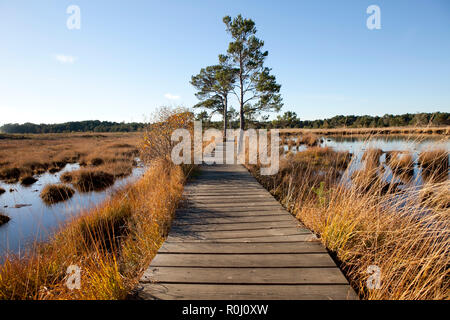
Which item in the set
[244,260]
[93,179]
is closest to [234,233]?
[244,260]

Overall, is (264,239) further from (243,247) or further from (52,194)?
(52,194)

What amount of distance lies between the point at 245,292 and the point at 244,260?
42 cm

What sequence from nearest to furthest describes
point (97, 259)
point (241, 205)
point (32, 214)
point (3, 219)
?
point (97, 259), point (241, 205), point (3, 219), point (32, 214)

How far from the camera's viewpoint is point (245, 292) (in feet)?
5.02

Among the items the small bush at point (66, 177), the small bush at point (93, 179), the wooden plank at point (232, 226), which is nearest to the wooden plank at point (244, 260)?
the wooden plank at point (232, 226)

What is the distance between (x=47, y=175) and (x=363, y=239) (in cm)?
1346

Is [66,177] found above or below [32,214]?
Result: above

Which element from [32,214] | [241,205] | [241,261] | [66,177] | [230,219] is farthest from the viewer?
[66,177]

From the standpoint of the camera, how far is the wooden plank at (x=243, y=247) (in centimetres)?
212

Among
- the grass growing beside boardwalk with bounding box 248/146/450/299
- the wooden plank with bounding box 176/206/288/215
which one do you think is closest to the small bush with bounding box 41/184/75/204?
the wooden plank with bounding box 176/206/288/215

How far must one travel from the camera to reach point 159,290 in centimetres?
158

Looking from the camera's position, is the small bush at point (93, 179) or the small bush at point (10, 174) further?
the small bush at point (10, 174)

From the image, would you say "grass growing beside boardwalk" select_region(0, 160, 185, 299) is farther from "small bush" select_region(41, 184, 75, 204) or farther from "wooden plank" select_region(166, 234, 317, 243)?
"small bush" select_region(41, 184, 75, 204)

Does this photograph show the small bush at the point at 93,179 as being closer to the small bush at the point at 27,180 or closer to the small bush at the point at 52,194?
the small bush at the point at 52,194
